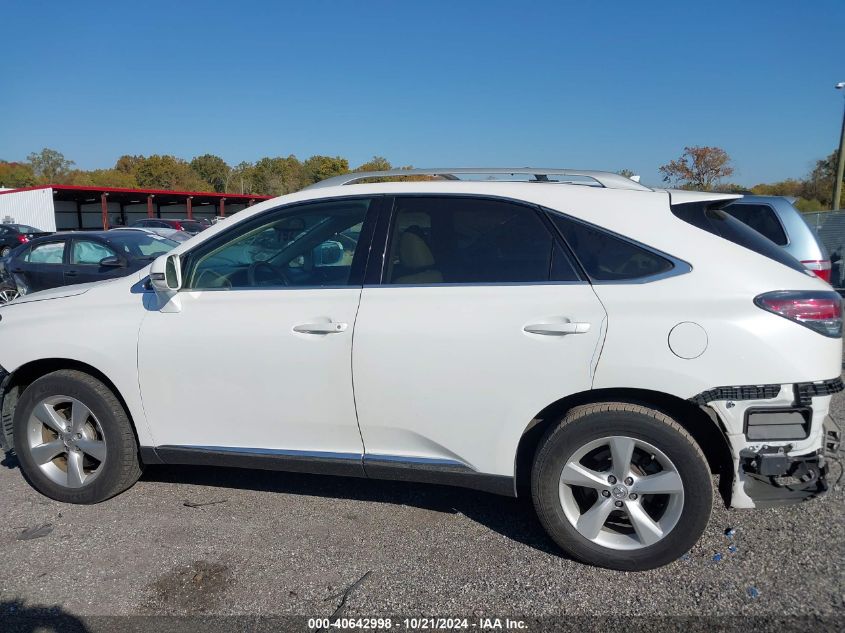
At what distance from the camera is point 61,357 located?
149 inches

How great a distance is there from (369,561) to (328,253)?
1624mm

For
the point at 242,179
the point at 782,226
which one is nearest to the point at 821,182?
the point at 782,226

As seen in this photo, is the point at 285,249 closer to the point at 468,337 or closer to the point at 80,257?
the point at 468,337

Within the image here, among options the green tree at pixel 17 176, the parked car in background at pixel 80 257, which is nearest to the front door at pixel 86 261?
the parked car in background at pixel 80 257

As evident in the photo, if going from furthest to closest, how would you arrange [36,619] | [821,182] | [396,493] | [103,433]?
[821,182], [396,493], [103,433], [36,619]

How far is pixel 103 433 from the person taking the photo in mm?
3805

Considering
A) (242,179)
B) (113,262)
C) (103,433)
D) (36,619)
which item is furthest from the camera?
(242,179)

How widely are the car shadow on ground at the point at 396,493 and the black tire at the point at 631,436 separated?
0.26 meters

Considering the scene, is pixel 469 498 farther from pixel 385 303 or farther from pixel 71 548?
pixel 71 548

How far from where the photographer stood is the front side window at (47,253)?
34.8 feet

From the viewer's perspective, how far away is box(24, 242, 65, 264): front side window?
1060cm

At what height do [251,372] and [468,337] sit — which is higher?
[468,337]

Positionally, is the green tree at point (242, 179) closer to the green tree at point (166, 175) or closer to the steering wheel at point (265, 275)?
the green tree at point (166, 175)

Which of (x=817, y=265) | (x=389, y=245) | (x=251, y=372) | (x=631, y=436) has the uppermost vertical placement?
(x=389, y=245)
